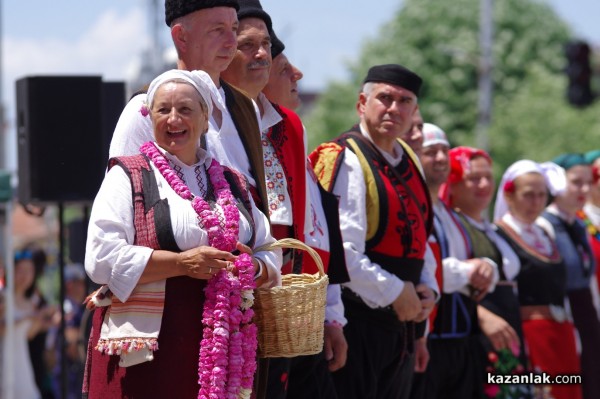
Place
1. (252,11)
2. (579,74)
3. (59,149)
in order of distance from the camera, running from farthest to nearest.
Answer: (579,74)
(59,149)
(252,11)

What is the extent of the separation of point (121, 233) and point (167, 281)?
212 millimetres

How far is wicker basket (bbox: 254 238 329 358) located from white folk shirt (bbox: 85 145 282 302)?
0.36 meters

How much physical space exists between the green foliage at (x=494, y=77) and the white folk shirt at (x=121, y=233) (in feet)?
94.3

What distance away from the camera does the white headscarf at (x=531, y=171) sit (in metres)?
8.77

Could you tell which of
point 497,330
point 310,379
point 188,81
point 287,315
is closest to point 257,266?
point 287,315

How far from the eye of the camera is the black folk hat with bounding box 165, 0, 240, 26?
15.4ft

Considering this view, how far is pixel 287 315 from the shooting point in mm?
4336

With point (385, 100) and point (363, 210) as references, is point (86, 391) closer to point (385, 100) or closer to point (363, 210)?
point (363, 210)

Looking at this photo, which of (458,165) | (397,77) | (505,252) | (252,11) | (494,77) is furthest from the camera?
(494,77)

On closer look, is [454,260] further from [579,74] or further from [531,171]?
[579,74]

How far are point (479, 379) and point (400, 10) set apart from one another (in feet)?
111

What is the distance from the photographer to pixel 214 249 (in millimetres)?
3979

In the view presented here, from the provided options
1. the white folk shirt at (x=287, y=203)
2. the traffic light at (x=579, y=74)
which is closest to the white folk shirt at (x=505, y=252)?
the white folk shirt at (x=287, y=203)

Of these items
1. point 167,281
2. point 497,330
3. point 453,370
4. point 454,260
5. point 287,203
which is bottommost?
point 453,370
